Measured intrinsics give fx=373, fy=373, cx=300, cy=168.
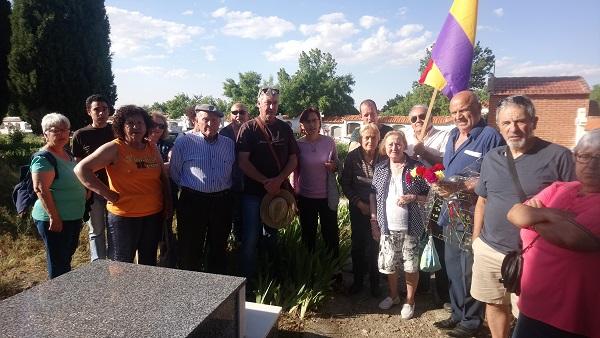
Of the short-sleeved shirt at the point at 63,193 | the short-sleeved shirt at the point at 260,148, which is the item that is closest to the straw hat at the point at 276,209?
the short-sleeved shirt at the point at 260,148

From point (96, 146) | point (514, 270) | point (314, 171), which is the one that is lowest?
point (514, 270)

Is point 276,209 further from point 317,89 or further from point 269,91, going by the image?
point 317,89

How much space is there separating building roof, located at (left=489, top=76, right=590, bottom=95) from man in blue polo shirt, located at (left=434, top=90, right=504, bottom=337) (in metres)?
17.1

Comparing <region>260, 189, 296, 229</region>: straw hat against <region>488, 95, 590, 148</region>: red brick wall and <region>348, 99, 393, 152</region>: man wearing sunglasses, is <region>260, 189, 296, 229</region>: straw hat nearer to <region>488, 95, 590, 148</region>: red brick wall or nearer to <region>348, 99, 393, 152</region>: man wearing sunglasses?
<region>348, 99, 393, 152</region>: man wearing sunglasses

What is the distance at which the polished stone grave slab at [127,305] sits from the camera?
6.39 ft

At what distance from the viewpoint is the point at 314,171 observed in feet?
13.4

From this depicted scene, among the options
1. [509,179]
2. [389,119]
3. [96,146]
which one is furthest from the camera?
[389,119]

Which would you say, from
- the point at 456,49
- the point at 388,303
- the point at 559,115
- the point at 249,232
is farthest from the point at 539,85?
the point at 249,232

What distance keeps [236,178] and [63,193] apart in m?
1.60

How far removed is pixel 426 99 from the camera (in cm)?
4347

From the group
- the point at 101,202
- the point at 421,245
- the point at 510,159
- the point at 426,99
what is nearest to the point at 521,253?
the point at 510,159

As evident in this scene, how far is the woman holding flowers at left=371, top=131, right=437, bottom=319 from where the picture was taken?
349 centimetres

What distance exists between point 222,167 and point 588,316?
9.56ft

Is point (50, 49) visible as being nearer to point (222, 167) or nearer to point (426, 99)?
point (222, 167)
